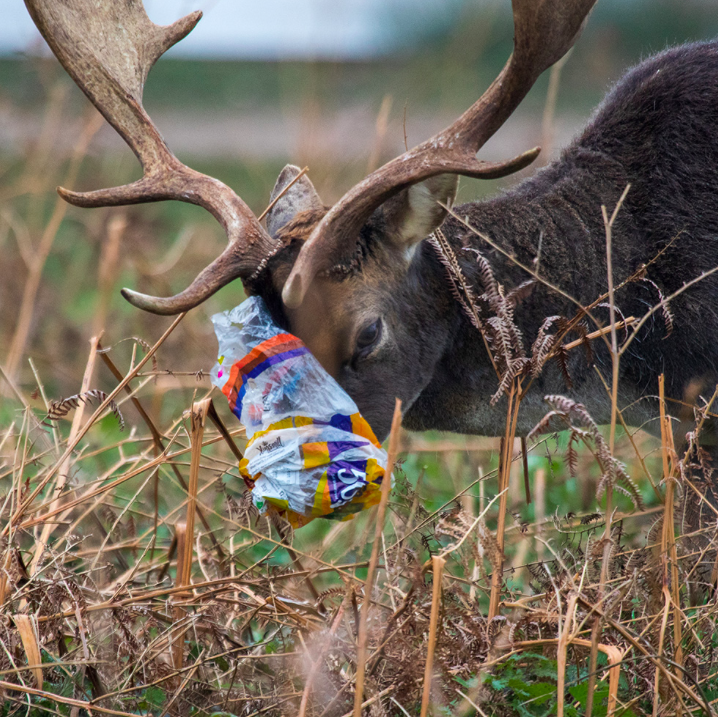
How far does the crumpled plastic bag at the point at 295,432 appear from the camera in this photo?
8.92 ft

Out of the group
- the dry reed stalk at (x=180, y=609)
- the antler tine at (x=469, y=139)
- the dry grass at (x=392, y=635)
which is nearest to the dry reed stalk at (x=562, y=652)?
the dry grass at (x=392, y=635)

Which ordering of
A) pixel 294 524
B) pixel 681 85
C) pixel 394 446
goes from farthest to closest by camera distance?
pixel 681 85
pixel 294 524
pixel 394 446

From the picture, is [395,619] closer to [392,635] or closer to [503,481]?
[392,635]

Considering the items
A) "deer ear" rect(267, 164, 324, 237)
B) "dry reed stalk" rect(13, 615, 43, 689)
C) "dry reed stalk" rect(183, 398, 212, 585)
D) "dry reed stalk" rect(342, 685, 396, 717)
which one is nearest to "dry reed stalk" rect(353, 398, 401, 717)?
"dry reed stalk" rect(342, 685, 396, 717)

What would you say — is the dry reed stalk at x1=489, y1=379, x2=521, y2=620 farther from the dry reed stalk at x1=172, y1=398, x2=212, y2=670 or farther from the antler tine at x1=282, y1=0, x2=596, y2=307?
the dry reed stalk at x1=172, y1=398, x2=212, y2=670

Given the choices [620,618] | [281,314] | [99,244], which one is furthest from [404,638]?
[99,244]

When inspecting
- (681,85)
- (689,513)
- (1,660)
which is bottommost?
(689,513)

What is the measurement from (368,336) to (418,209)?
0.48m

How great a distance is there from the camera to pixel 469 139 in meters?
2.90

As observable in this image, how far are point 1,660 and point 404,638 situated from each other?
3.81 ft

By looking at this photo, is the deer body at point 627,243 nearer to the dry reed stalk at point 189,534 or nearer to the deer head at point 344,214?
the deer head at point 344,214

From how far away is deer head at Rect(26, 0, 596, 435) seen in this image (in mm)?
2832

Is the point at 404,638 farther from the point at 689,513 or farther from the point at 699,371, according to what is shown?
the point at 699,371

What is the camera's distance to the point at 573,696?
2387 millimetres
